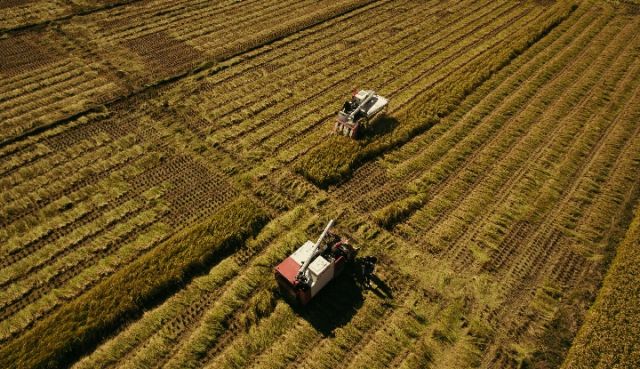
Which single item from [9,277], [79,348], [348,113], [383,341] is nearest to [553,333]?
[383,341]

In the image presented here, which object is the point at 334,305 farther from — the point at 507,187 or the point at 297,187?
the point at 507,187

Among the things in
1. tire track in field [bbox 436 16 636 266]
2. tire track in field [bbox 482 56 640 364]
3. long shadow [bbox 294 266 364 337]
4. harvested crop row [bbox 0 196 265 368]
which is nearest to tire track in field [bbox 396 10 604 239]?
tire track in field [bbox 436 16 636 266]

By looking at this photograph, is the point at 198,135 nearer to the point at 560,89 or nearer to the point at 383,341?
the point at 383,341

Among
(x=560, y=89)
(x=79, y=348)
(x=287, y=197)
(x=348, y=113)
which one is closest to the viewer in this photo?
(x=79, y=348)

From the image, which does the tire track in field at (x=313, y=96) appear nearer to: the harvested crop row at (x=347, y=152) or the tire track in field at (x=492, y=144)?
the harvested crop row at (x=347, y=152)

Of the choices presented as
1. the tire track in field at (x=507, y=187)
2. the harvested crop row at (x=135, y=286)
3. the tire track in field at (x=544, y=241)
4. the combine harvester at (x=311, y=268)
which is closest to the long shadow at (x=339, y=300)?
the combine harvester at (x=311, y=268)
